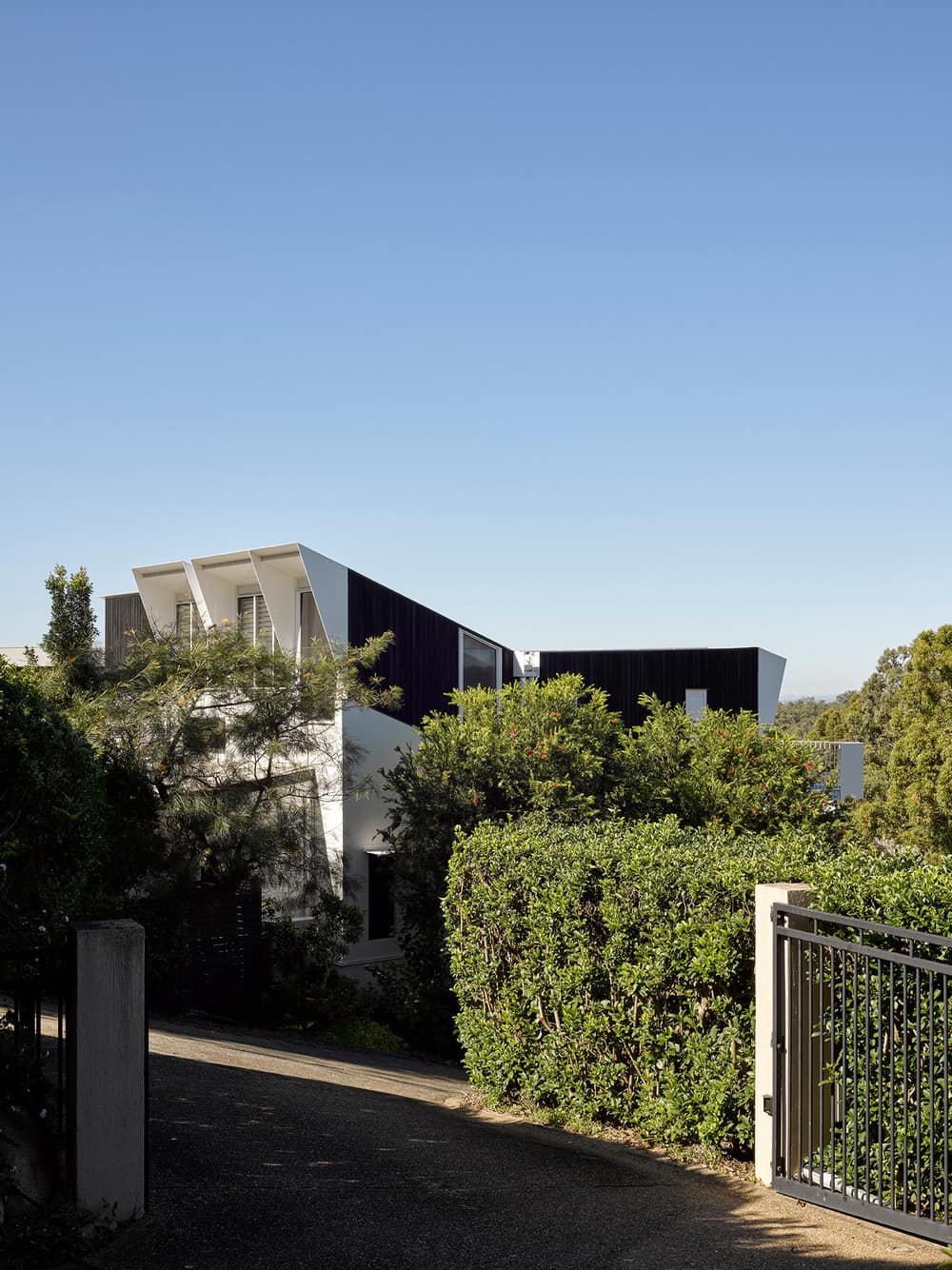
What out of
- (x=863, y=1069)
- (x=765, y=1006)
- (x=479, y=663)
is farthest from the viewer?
(x=479, y=663)

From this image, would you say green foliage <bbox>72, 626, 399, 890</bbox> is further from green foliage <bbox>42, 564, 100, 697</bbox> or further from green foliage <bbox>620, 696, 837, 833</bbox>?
green foliage <bbox>620, 696, 837, 833</bbox>

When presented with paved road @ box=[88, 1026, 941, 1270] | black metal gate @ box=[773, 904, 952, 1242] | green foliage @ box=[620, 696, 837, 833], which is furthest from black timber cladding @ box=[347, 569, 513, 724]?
black metal gate @ box=[773, 904, 952, 1242]

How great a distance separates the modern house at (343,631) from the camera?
55.8 feet

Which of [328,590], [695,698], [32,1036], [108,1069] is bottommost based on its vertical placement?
[108,1069]

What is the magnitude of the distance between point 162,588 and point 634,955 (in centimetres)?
1382

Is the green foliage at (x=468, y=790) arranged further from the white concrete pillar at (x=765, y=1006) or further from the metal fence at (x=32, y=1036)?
the metal fence at (x=32, y=1036)

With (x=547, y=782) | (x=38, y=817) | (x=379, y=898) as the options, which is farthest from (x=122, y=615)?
(x=38, y=817)

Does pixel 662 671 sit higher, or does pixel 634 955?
pixel 662 671

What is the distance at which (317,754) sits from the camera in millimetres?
16016

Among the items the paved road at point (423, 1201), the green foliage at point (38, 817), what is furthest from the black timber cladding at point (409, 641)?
the green foliage at point (38, 817)

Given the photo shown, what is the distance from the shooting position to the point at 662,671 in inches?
1307

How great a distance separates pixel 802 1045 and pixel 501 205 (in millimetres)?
9718

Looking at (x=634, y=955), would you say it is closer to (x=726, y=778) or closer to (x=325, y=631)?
(x=726, y=778)

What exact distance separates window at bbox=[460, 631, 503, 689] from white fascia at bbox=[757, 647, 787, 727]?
1223 centimetres
